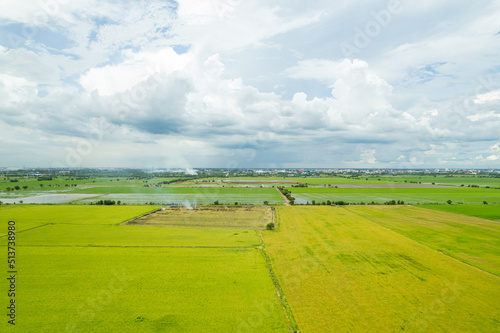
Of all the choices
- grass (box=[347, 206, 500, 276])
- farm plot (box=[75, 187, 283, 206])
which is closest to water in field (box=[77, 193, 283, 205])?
farm plot (box=[75, 187, 283, 206])

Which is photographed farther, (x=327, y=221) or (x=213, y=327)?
(x=327, y=221)

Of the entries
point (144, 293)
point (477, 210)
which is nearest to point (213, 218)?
point (144, 293)

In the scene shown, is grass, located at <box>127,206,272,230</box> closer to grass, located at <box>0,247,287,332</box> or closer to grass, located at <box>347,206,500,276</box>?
grass, located at <box>0,247,287,332</box>

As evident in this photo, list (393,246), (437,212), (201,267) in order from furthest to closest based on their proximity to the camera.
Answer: (437,212)
(393,246)
(201,267)

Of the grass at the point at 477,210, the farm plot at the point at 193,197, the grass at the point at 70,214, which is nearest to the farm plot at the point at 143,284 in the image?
the grass at the point at 70,214

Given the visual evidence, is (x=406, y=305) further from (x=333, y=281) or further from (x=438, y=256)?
(x=438, y=256)

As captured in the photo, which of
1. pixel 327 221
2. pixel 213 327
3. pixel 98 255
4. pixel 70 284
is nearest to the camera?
pixel 213 327

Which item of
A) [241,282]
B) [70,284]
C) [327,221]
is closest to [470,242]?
[327,221]
